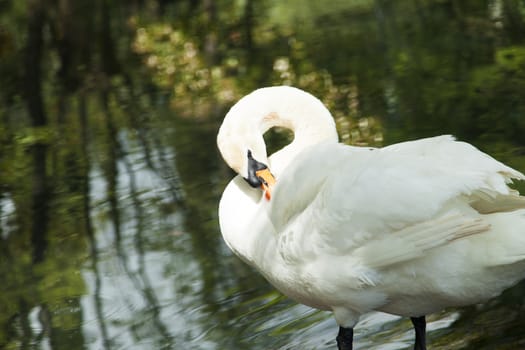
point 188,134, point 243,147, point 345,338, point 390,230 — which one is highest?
point 243,147

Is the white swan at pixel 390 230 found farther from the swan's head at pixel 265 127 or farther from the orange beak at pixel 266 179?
the swan's head at pixel 265 127

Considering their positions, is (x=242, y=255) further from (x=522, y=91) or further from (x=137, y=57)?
(x=137, y=57)

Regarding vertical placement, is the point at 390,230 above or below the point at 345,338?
above

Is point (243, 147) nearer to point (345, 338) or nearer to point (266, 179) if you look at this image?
point (266, 179)

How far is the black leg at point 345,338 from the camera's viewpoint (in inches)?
→ 193

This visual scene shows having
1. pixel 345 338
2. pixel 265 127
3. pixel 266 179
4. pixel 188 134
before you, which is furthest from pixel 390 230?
pixel 188 134

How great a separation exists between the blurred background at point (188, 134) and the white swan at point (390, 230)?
81 cm

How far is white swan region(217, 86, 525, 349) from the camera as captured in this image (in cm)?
432

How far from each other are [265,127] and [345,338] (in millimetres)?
1212

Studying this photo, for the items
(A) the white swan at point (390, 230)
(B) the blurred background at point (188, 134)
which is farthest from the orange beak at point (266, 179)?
(B) the blurred background at point (188, 134)

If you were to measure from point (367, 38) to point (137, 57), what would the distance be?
3756mm

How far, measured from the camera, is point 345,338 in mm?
4922

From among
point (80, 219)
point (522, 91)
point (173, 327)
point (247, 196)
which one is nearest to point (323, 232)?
point (247, 196)

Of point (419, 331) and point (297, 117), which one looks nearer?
point (419, 331)
